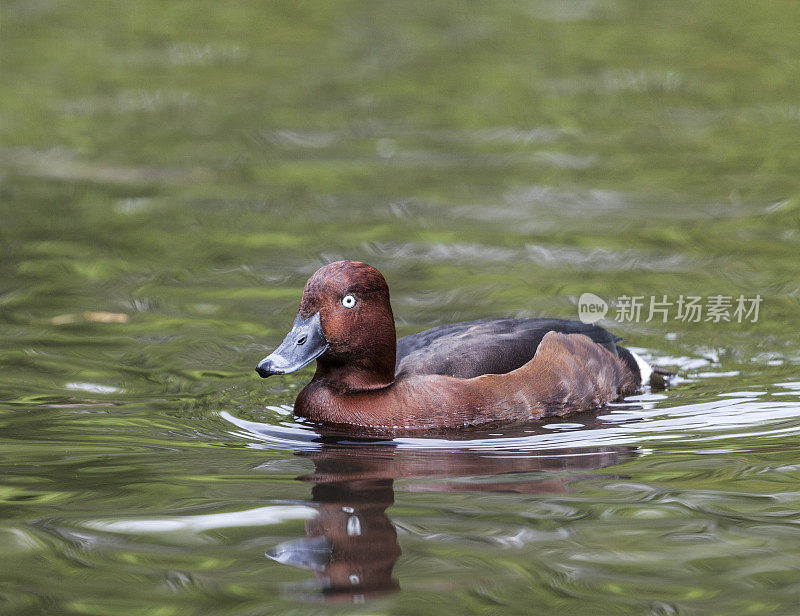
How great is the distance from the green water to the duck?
0.69 feet

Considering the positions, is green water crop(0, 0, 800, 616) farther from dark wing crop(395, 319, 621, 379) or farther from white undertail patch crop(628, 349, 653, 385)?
dark wing crop(395, 319, 621, 379)

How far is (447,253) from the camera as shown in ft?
33.4

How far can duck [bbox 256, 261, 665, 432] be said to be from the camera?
23.0 ft

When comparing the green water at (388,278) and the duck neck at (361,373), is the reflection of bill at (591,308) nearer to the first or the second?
the green water at (388,278)

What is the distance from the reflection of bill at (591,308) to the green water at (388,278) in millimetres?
80

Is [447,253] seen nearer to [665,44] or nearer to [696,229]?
[696,229]

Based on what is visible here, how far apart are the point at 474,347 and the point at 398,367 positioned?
1.44 ft

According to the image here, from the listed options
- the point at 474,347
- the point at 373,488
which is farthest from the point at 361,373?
the point at 373,488

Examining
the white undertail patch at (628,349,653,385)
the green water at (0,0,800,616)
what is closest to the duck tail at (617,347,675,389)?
the white undertail patch at (628,349,653,385)

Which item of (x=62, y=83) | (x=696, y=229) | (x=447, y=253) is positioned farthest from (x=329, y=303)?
(x=62, y=83)

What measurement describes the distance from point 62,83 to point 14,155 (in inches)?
108

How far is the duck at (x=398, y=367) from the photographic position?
275 inches

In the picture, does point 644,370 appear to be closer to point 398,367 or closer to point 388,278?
point 398,367

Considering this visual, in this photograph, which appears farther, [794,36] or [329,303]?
[794,36]
